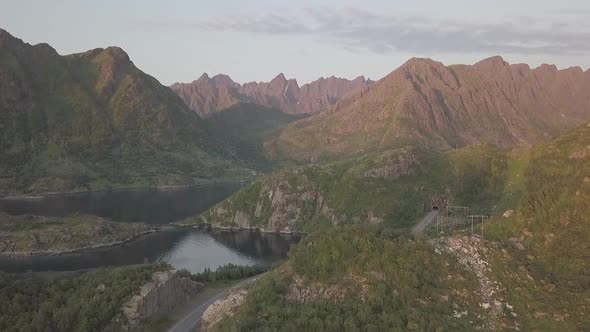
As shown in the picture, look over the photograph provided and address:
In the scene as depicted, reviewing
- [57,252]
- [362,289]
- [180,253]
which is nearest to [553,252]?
[362,289]

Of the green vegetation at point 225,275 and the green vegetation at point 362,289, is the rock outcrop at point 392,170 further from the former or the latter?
the green vegetation at point 362,289

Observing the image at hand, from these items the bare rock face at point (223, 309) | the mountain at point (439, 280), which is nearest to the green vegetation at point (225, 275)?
the bare rock face at point (223, 309)

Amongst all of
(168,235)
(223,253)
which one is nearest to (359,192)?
(223,253)

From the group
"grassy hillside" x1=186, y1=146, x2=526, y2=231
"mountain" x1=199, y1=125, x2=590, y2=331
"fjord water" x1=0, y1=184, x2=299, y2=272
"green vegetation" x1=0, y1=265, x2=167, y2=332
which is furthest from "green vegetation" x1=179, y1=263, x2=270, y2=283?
"grassy hillside" x1=186, y1=146, x2=526, y2=231

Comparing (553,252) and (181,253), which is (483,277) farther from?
(181,253)

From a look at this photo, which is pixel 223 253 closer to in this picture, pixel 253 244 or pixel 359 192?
pixel 253 244
